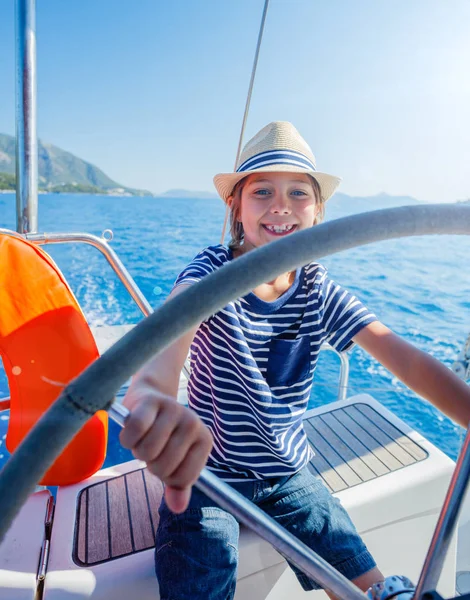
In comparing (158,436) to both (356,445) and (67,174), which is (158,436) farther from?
(67,174)

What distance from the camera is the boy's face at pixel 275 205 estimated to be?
901mm

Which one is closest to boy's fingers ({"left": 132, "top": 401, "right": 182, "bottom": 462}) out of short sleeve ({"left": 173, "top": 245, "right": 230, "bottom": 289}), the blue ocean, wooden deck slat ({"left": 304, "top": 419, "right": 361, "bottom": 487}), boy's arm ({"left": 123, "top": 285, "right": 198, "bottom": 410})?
boy's arm ({"left": 123, "top": 285, "right": 198, "bottom": 410})

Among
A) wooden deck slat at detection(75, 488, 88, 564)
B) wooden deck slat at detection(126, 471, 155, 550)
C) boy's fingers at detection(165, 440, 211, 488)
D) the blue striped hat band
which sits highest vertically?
the blue striped hat band

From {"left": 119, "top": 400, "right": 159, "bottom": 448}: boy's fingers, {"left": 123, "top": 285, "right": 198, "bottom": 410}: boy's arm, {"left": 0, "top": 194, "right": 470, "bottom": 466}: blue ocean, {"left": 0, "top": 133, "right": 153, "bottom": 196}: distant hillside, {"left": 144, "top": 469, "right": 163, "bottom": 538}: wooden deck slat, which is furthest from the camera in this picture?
{"left": 0, "top": 133, "right": 153, "bottom": 196}: distant hillside

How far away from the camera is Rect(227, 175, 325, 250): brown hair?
989mm

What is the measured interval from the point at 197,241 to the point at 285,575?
10800 millimetres

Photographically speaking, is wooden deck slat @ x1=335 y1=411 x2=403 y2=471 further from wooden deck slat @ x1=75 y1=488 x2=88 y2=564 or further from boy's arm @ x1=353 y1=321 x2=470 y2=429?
wooden deck slat @ x1=75 y1=488 x2=88 y2=564

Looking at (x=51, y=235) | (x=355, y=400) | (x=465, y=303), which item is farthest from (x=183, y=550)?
(x=465, y=303)

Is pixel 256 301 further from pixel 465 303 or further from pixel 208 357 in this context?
pixel 465 303

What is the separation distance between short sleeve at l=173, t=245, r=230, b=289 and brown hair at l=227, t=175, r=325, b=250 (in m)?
0.10

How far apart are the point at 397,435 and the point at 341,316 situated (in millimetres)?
594

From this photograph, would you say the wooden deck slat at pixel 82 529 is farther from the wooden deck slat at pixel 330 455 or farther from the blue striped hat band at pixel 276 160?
the blue striped hat band at pixel 276 160

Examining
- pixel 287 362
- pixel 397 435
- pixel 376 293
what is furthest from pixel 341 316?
pixel 376 293

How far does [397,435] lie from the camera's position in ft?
4.19
